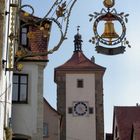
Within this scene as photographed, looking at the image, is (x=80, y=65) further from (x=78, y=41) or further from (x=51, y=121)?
(x=51, y=121)

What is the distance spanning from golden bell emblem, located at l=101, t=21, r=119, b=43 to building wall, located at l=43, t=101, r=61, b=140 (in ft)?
89.3

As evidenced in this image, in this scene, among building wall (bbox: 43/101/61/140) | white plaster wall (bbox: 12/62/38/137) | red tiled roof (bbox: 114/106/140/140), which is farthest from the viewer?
red tiled roof (bbox: 114/106/140/140)

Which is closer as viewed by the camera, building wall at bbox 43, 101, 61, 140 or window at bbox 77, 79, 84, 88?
building wall at bbox 43, 101, 61, 140

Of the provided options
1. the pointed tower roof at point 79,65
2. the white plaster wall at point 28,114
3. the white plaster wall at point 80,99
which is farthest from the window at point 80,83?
the white plaster wall at point 28,114

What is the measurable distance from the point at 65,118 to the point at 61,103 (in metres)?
1.59

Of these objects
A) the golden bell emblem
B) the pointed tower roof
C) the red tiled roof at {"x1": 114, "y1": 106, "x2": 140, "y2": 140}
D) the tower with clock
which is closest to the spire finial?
the pointed tower roof

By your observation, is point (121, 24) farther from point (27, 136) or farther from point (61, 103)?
point (61, 103)

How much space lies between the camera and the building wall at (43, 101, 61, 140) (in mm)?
36844

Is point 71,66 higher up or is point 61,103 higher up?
point 71,66

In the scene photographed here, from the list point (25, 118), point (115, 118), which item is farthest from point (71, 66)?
point (25, 118)

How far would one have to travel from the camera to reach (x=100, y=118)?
57094mm

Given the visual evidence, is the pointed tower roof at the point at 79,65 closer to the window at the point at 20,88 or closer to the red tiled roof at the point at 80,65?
the red tiled roof at the point at 80,65

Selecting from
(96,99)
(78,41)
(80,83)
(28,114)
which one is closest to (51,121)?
(28,114)

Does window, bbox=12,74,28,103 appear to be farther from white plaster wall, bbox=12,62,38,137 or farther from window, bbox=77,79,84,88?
window, bbox=77,79,84,88
